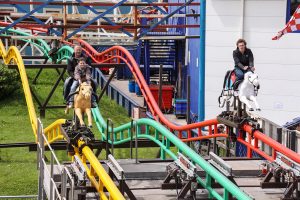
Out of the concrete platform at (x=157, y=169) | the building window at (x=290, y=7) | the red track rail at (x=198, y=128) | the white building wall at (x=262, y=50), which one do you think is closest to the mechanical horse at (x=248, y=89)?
the red track rail at (x=198, y=128)

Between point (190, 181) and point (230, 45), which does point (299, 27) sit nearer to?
point (230, 45)

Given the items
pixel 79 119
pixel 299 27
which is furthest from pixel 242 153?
pixel 79 119

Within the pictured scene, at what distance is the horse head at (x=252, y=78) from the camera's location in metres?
13.0

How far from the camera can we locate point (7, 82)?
28.5m

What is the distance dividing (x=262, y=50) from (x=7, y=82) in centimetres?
1199

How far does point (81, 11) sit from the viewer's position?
1645 inches

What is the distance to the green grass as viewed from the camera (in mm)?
17547

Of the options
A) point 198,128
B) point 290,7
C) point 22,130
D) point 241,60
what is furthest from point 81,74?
point 22,130

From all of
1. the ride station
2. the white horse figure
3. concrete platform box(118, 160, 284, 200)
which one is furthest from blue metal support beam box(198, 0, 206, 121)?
the white horse figure

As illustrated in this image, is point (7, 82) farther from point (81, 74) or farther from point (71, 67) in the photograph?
point (81, 74)

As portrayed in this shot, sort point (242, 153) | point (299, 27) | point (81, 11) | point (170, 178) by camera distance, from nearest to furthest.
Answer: point (170, 178) → point (299, 27) → point (242, 153) → point (81, 11)

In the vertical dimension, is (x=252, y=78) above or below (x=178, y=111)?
above

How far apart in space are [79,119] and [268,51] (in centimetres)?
935

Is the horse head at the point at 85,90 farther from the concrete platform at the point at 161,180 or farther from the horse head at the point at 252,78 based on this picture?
the horse head at the point at 252,78
